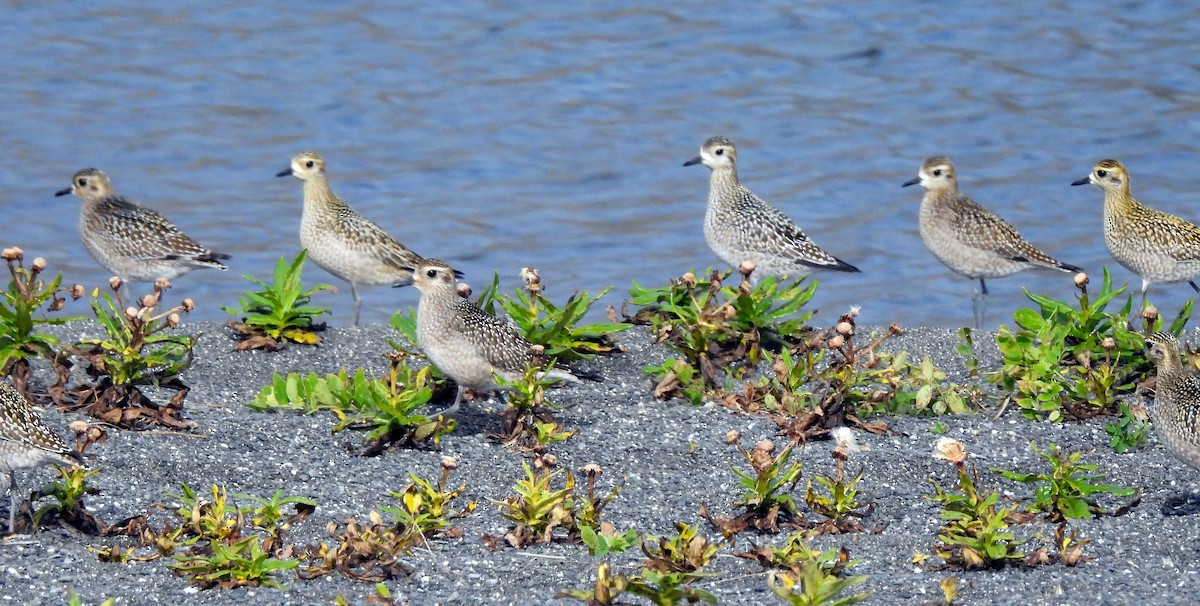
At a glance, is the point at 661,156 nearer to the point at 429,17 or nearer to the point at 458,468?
the point at 429,17

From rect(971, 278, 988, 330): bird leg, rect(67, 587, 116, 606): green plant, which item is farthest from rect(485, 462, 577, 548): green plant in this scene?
rect(971, 278, 988, 330): bird leg

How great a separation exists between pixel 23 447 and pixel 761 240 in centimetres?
694

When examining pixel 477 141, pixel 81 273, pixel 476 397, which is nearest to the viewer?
pixel 476 397

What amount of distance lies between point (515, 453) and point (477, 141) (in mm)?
11129

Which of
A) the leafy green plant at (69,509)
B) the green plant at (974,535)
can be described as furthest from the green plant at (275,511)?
the green plant at (974,535)

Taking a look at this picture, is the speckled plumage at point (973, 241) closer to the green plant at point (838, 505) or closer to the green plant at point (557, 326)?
the green plant at point (557, 326)

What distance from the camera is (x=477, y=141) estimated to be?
746 inches

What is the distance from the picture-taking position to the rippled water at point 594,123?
1580 centimetres

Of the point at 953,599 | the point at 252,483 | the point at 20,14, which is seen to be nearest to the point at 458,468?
the point at 252,483

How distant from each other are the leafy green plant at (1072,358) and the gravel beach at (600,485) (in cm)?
Result: 15

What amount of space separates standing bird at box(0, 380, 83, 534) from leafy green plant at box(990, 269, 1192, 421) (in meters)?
4.64

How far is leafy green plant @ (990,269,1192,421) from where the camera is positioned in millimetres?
8547

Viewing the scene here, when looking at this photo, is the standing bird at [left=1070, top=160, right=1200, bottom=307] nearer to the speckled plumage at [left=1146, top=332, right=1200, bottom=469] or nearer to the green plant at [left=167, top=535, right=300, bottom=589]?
the speckled plumage at [left=1146, top=332, right=1200, bottom=469]

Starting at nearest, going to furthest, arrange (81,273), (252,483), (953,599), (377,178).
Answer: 1. (953,599)
2. (252,483)
3. (81,273)
4. (377,178)
